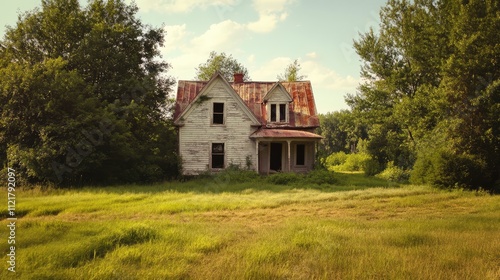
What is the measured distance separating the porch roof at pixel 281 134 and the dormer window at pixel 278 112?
1386 mm

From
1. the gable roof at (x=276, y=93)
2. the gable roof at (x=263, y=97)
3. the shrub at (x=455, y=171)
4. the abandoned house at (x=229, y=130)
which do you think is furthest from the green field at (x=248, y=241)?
the gable roof at (x=276, y=93)

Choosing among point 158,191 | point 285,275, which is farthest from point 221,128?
point 285,275

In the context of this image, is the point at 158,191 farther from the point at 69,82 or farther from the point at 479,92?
the point at 479,92

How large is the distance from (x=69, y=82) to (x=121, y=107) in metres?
3.72

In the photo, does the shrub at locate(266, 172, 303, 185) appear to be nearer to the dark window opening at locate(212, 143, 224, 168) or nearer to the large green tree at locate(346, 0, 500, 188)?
the dark window opening at locate(212, 143, 224, 168)

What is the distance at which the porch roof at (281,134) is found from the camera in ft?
77.5

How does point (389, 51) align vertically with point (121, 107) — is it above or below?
above

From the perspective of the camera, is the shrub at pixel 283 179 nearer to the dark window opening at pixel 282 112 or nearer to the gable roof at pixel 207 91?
the gable roof at pixel 207 91

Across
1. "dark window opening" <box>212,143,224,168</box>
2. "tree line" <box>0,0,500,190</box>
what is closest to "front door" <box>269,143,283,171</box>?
"dark window opening" <box>212,143,224,168</box>

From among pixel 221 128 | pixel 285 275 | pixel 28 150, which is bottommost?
pixel 285 275

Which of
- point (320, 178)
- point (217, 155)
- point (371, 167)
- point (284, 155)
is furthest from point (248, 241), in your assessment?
point (371, 167)

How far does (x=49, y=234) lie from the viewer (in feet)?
25.8

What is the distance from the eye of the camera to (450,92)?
788 inches

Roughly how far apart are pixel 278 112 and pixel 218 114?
466 centimetres
